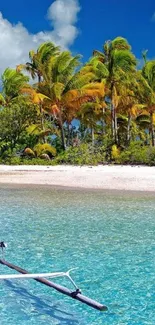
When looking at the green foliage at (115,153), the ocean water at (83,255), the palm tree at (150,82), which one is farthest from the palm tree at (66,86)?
the ocean water at (83,255)

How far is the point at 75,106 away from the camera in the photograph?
98.5 feet

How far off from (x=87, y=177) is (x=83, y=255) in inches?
528

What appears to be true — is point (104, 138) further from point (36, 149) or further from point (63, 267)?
point (63, 267)

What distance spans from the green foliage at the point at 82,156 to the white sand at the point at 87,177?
6.78ft

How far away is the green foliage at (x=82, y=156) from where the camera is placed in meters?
27.8

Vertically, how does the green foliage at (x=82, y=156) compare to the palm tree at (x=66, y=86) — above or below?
below

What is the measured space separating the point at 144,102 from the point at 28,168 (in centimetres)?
885

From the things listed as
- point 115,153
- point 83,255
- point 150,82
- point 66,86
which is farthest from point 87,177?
point 83,255

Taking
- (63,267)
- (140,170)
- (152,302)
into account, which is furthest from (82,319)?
(140,170)

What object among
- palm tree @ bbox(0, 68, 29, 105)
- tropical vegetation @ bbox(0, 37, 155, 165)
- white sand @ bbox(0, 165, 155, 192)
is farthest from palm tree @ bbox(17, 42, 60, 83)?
white sand @ bbox(0, 165, 155, 192)

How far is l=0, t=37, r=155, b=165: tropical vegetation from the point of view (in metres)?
29.0

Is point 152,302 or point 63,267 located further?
point 63,267

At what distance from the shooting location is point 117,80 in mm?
30703

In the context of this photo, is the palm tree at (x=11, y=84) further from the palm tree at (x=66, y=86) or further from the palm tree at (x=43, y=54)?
the palm tree at (x=66, y=86)
